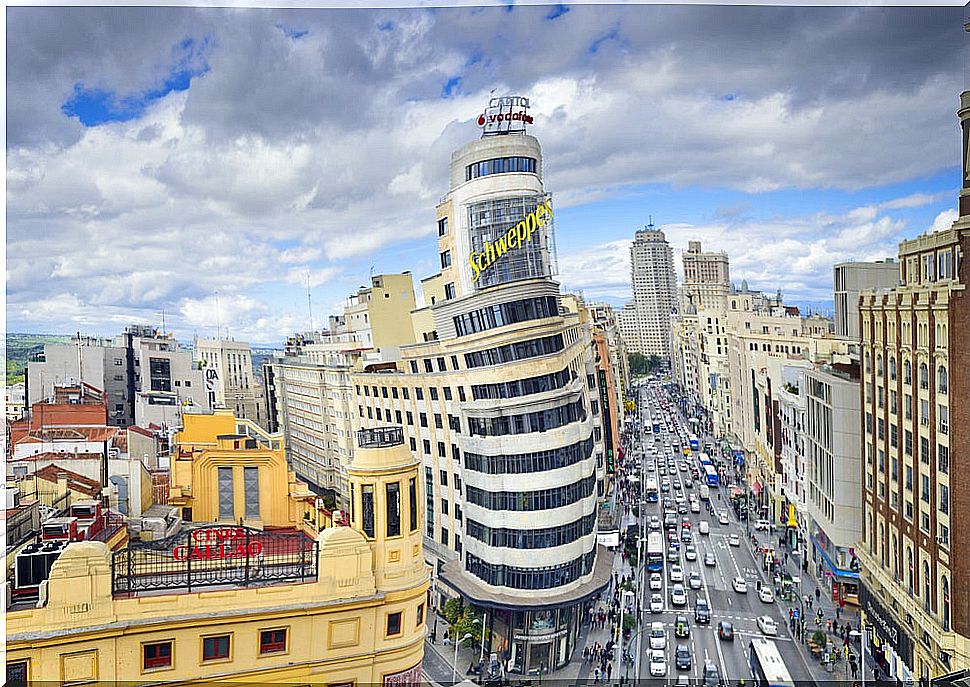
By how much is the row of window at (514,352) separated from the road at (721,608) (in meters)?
1.56

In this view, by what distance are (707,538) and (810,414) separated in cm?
152

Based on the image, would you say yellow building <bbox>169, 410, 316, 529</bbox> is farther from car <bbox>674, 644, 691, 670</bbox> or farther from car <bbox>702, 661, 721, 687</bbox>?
car <bbox>702, 661, 721, 687</bbox>

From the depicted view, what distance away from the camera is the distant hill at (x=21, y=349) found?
3998mm

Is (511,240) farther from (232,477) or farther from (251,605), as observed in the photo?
(251,605)

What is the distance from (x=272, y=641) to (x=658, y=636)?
220 centimetres

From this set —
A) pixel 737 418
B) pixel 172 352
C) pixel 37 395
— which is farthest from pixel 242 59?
pixel 737 418

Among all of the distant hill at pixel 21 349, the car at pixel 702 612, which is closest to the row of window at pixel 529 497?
the car at pixel 702 612

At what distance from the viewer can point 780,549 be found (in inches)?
221

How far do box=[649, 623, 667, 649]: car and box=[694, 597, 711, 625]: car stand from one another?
0.20 m

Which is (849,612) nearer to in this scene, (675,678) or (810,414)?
(675,678)

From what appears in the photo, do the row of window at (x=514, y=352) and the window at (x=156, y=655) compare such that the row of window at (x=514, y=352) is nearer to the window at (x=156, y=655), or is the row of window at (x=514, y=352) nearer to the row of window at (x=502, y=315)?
the row of window at (x=502, y=315)

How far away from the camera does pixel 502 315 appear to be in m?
4.53

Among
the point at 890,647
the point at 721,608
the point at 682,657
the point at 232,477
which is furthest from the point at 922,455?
the point at 232,477

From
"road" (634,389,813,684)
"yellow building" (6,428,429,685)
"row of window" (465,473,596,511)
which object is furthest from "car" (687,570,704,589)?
"yellow building" (6,428,429,685)
